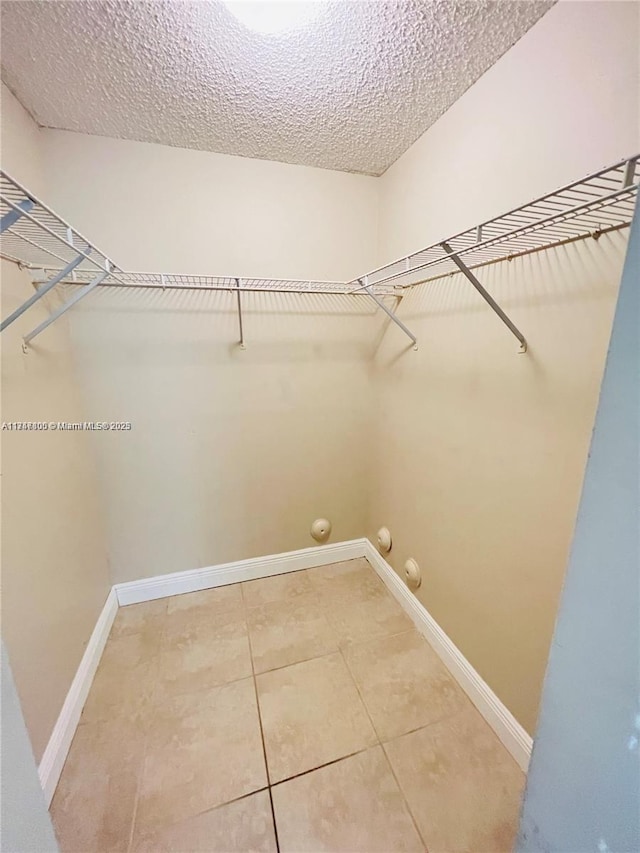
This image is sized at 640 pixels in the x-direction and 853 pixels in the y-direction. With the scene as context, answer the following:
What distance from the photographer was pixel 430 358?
1.51 m

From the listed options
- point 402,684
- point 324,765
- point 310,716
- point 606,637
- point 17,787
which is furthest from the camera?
point 402,684

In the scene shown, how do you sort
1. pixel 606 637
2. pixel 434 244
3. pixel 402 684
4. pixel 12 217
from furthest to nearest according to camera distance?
pixel 402 684
pixel 434 244
pixel 12 217
pixel 606 637

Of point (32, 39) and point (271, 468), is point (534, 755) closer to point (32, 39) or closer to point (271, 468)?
point (271, 468)

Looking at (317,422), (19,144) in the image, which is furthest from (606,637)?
(19,144)

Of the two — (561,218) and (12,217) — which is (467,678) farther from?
(12,217)

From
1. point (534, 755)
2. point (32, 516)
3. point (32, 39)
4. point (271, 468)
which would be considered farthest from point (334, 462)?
point (32, 39)

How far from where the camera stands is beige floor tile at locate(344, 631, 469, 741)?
130 centimetres

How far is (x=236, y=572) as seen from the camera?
2037 mm

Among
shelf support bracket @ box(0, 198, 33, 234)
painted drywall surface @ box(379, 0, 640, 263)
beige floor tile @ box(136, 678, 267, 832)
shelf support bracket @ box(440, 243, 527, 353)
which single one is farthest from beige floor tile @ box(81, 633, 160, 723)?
painted drywall surface @ box(379, 0, 640, 263)

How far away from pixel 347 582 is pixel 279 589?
1.35 ft

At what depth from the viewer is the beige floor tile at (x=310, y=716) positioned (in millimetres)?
1184

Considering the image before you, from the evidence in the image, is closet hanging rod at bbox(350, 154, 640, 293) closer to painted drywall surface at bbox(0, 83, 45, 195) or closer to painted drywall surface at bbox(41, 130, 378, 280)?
painted drywall surface at bbox(41, 130, 378, 280)

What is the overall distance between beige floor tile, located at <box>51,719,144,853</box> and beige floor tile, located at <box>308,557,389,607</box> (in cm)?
102

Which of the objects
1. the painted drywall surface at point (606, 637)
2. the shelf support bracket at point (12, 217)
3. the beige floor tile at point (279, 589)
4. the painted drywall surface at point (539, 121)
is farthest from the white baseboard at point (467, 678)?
the shelf support bracket at point (12, 217)
